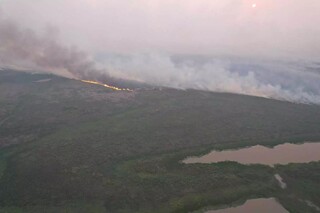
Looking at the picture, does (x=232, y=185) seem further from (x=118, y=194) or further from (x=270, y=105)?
(x=270, y=105)

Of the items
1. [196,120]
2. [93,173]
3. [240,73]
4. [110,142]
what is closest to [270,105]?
[196,120]

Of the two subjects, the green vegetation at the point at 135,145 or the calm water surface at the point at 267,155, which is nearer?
the green vegetation at the point at 135,145

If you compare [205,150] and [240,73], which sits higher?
[240,73]

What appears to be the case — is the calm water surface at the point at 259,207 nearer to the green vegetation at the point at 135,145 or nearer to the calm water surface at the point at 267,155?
the green vegetation at the point at 135,145

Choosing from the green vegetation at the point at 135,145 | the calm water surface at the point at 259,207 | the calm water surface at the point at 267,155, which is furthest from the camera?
the calm water surface at the point at 267,155

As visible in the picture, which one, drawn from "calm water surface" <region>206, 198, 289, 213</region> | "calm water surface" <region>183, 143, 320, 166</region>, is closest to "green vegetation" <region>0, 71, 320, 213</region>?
"calm water surface" <region>206, 198, 289, 213</region>

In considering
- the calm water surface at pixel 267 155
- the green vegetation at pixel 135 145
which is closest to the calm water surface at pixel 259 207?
the green vegetation at pixel 135 145
